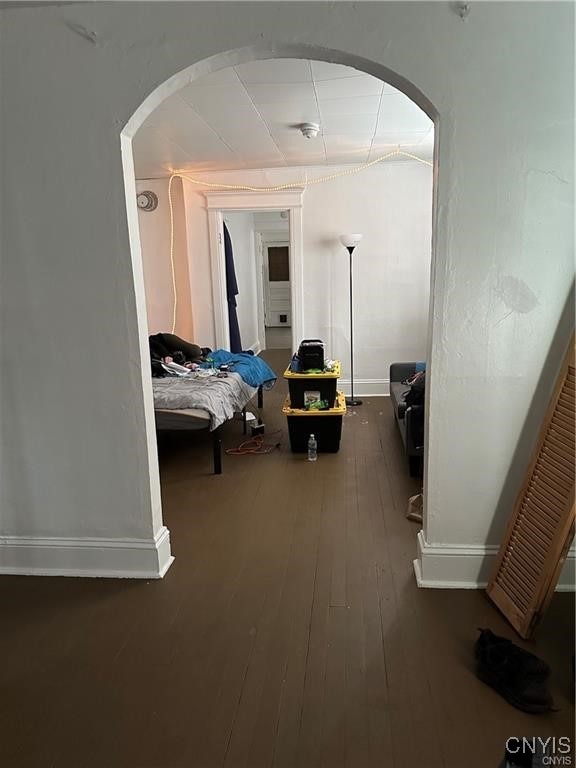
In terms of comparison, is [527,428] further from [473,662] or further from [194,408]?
[194,408]

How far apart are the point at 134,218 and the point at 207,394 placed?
1706 millimetres

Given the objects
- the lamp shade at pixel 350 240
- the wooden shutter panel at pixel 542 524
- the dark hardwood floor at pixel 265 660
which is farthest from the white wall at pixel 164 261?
the wooden shutter panel at pixel 542 524

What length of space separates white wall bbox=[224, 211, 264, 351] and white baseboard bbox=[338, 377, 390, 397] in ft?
9.12

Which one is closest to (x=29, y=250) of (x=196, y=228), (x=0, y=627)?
(x=0, y=627)

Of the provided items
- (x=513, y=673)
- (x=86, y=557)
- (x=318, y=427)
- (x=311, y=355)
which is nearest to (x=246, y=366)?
(x=311, y=355)

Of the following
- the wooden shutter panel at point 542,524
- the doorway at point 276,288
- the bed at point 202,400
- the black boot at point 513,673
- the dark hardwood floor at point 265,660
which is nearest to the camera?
the dark hardwood floor at point 265,660

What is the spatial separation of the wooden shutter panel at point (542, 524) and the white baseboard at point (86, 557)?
4.93 feet

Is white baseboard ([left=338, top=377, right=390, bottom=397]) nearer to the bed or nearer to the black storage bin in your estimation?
the bed

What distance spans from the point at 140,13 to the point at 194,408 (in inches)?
90.0

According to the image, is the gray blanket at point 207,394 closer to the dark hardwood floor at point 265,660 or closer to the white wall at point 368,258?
the dark hardwood floor at point 265,660

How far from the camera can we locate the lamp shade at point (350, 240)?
5.03 metres

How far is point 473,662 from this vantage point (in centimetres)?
187

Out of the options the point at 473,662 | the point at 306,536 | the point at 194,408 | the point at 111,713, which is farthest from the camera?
the point at 194,408

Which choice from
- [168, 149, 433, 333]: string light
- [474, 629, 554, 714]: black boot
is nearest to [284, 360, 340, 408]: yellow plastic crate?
[474, 629, 554, 714]: black boot
